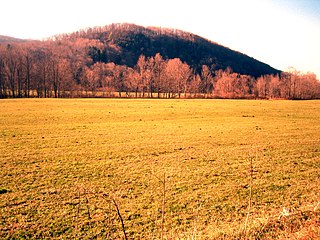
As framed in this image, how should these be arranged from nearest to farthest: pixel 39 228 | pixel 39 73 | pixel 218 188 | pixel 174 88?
pixel 39 228 → pixel 218 188 → pixel 39 73 → pixel 174 88

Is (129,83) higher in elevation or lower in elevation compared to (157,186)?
higher

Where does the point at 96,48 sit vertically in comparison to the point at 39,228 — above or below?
above

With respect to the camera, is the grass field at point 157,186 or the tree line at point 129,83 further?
the tree line at point 129,83

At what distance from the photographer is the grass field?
23.3 feet

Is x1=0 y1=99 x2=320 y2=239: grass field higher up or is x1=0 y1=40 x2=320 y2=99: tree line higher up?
x1=0 y1=40 x2=320 y2=99: tree line

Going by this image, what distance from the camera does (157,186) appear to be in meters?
10.5

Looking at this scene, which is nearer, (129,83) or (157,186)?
(157,186)

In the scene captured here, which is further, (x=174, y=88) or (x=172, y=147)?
(x=174, y=88)

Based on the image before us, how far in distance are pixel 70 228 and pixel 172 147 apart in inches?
432

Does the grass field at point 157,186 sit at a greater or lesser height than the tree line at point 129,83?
lesser

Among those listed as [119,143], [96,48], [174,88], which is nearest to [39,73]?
[174,88]

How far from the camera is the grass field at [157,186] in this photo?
711 cm

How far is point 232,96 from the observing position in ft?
328

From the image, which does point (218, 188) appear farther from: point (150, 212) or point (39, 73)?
point (39, 73)
